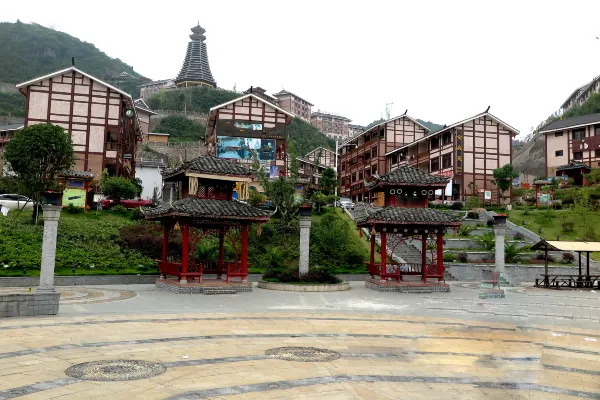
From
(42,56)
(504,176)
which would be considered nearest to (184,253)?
(504,176)

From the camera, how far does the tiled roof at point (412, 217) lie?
79.8 feet

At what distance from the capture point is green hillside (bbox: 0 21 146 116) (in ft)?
384

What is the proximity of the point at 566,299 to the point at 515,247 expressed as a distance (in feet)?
43.6

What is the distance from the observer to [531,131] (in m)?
112

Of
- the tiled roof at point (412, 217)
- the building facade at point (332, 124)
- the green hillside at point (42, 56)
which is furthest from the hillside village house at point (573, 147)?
the green hillside at point (42, 56)

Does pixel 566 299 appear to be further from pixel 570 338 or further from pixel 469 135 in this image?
pixel 469 135

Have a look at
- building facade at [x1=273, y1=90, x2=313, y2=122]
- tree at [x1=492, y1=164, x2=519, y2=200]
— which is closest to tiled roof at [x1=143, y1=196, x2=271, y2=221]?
tree at [x1=492, y1=164, x2=519, y2=200]

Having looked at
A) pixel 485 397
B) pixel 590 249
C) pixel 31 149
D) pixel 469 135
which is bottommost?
pixel 485 397

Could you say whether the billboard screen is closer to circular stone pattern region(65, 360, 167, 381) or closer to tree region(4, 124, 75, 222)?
tree region(4, 124, 75, 222)

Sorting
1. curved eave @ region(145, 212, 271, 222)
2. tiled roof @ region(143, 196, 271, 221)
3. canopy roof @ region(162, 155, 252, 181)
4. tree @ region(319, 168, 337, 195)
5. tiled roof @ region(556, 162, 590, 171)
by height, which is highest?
tiled roof @ region(556, 162, 590, 171)

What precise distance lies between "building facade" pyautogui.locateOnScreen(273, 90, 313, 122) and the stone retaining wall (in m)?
112

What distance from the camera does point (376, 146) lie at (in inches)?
2616

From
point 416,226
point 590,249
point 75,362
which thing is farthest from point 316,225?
point 75,362

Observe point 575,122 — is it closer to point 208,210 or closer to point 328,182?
point 328,182
